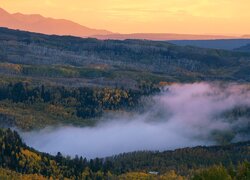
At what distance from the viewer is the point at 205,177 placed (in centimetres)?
15850

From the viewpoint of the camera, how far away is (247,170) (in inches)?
6275

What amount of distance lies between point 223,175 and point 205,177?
503 centimetres

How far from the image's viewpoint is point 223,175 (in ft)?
511

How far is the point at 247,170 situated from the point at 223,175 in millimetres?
7638

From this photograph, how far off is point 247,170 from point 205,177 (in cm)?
1096
